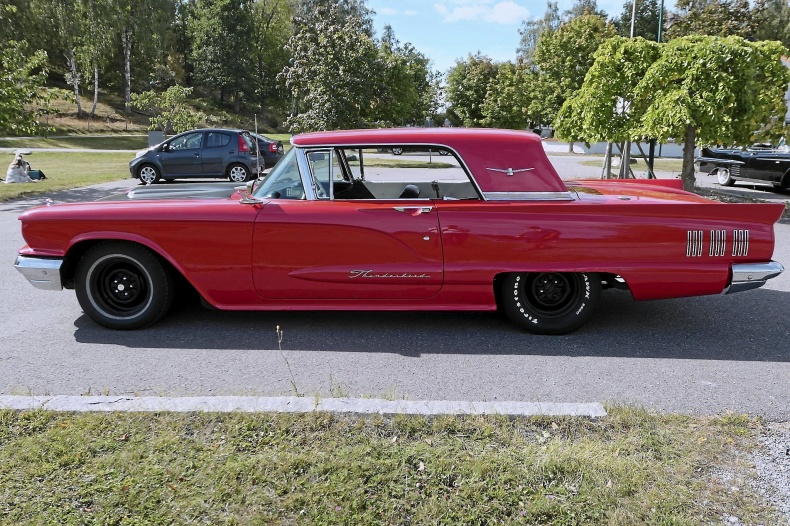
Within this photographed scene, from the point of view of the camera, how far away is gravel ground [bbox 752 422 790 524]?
269 centimetres

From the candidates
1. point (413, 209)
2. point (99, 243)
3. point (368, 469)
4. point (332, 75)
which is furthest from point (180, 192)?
point (332, 75)

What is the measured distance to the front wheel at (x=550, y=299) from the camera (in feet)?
15.6

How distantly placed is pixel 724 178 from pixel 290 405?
17.4 metres

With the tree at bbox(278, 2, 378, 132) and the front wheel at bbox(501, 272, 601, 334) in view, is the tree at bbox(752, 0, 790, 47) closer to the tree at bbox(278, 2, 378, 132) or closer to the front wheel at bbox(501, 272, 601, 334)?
the tree at bbox(278, 2, 378, 132)

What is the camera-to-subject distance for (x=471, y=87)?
142 ft

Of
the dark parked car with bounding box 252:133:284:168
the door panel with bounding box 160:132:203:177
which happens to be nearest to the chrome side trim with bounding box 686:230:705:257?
the door panel with bounding box 160:132:203:177

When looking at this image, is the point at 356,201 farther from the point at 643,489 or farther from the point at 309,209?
the point at 643,489

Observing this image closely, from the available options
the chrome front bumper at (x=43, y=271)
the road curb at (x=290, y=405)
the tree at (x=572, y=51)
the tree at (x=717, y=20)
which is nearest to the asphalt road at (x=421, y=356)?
the road curb at (x=290, y=405)

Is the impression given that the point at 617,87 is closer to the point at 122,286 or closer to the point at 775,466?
the point at 122,286

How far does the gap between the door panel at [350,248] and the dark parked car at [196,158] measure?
535 inches

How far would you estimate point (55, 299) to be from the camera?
→ 5.76m

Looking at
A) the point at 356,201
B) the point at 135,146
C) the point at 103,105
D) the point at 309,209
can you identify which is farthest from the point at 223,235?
the point at 103,105

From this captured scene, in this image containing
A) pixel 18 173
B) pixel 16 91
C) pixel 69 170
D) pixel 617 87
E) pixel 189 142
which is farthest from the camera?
pixel 69 170

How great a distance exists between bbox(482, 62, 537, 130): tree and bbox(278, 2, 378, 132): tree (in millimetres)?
14014
